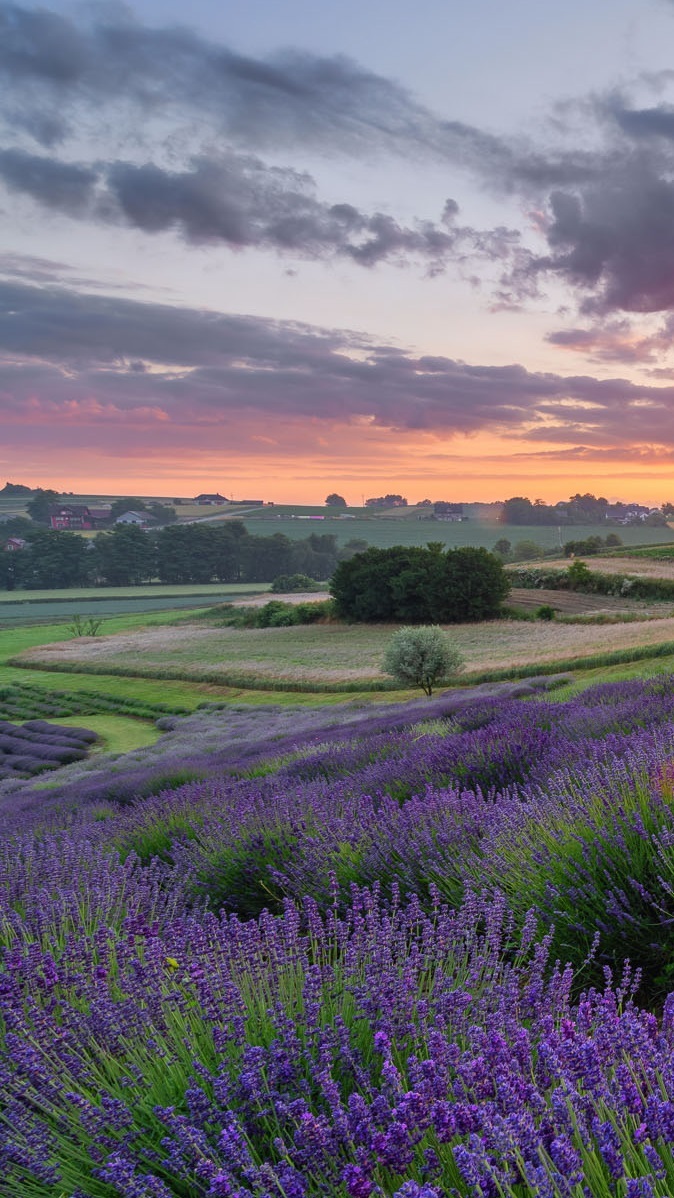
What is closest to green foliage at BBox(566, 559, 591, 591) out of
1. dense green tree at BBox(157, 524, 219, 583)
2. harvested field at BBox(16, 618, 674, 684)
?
harvested field at BBox(16, 618, 674, 684)

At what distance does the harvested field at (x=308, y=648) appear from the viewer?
128ft

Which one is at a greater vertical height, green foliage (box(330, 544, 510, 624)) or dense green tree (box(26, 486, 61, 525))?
dense green tree (box(26, 486, 61, 525))

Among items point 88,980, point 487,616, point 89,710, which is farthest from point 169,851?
point 487,616

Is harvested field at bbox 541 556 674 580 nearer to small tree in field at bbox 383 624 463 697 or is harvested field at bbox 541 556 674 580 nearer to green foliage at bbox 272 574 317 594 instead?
green foliage at bbox 272 574 317 594

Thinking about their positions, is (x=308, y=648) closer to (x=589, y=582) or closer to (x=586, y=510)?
(x=589, y=582)

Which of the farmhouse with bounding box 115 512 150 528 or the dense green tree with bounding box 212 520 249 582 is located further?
the farmhouse with bounding box 115 512 150 528

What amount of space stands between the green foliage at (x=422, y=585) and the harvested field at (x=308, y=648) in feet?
7.94

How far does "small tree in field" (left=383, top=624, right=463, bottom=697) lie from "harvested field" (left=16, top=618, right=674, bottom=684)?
2766 mm

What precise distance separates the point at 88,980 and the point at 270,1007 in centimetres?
83

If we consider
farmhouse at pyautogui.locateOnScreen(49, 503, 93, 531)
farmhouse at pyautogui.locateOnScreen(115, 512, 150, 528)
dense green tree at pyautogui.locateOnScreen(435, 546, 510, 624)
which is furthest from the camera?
farmhouse at pyautogui.locateOnScreen(115, 512, 150, 528)

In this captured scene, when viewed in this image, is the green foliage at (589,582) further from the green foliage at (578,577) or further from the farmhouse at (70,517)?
the farmhouse at (70,517)

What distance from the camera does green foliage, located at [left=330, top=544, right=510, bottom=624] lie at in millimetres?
60938

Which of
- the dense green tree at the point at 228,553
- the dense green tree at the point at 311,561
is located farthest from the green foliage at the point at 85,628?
the dense green tree at the point at 311,561

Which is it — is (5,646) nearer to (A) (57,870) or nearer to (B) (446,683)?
(B) (446,683)
